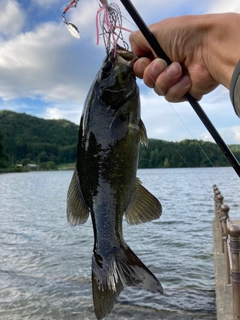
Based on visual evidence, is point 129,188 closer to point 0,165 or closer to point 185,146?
point 185,146

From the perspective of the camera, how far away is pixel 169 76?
1.97 metres

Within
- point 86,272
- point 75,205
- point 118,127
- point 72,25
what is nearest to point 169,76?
point 118,127

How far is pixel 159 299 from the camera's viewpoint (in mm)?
7730

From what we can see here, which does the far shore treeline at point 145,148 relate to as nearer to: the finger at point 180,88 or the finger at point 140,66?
the finger at point 180,88

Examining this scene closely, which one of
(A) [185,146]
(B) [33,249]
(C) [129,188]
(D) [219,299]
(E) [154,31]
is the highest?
(E) [154,31]

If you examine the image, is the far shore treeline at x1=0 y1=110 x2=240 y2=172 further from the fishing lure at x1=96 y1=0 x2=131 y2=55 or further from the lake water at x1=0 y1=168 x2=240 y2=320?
the lake water at x1=0 y1=168 x2=240 y2=320

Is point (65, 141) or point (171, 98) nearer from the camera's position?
point (171, 98)

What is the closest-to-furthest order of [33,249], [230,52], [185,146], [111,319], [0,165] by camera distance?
[230,52] → [185,146] → [111,319] → [33,249] → [0,165]

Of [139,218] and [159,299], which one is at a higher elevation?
[139,218]

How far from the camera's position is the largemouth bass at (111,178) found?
1846 millimetres

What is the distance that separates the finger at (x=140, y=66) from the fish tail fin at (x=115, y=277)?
1.05 meters

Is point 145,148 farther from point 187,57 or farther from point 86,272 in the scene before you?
point 86,272

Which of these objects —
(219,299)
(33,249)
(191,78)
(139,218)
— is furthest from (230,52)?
(33,249)

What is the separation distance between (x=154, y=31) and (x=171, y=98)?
42cm
